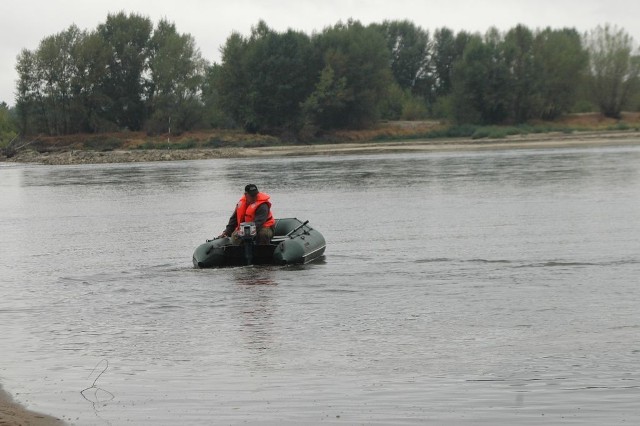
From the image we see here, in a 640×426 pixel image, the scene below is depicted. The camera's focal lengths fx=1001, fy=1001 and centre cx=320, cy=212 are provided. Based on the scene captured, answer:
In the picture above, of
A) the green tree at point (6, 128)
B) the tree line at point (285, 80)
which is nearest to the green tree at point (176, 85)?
the tree line at point (285, 80)

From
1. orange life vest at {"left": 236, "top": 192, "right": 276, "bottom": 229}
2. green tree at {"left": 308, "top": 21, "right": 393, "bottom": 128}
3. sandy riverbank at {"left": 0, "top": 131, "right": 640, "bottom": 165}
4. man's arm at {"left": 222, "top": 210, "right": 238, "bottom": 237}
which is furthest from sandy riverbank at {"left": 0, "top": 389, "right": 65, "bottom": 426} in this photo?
green tree at {"left": 308, "top": 21, "right": 393, "bottom": 128}

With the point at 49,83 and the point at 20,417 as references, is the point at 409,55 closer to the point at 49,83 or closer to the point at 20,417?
the point at 49,83

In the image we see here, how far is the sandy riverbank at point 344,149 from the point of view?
257ft

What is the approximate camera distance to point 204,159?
82.8 meters

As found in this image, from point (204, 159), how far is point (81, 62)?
1718cm

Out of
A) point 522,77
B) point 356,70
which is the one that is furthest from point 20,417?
point 522,77

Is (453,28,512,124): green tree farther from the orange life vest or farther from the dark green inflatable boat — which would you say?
the orange life vest

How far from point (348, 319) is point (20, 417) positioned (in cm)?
594

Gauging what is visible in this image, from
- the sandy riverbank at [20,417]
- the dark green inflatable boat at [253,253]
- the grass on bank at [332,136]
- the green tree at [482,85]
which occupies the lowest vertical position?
the grass on bank at [332,136]

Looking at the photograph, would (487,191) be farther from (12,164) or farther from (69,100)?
(69,100)

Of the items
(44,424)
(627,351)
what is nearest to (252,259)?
(627,351)

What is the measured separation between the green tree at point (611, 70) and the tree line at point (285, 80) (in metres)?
0.09

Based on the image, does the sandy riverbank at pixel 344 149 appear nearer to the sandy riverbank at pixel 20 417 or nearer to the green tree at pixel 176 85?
the green tree at pixel 176 85

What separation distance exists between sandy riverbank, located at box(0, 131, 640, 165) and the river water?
46626mm
